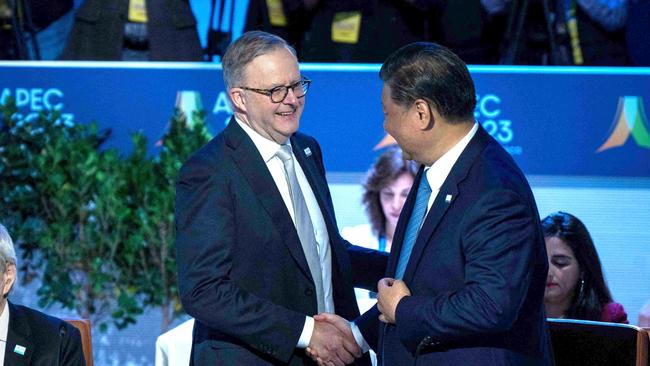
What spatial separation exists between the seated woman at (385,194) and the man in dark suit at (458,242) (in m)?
2.49

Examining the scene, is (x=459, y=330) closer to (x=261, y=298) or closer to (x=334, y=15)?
(x=261, y=298)

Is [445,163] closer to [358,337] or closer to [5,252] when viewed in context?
[358,337]

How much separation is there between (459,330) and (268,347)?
1.98 ft

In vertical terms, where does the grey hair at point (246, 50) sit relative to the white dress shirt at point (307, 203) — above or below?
above

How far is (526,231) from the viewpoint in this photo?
2336 millimetres

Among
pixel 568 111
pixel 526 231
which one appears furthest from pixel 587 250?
pixel 526 231

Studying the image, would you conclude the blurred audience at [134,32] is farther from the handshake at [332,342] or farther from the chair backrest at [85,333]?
the handshake at [332,342]

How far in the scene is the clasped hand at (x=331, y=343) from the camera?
2746mm

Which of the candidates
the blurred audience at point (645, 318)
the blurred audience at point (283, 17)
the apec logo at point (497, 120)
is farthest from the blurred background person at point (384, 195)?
the blurred audience at point (645, 318)

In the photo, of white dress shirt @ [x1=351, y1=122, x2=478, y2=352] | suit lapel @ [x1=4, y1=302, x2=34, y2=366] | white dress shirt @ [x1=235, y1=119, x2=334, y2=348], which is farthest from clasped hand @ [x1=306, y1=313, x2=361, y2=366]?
suit lapel @ [x1=4, y1=302, x2=34, y2=366]

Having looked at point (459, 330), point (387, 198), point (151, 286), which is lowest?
point (151, 286)

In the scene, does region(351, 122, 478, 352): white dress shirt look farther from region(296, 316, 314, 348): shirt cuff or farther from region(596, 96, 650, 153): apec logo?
region(596, 96, 650, 153): apec logo

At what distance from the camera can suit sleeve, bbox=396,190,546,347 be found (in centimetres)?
229

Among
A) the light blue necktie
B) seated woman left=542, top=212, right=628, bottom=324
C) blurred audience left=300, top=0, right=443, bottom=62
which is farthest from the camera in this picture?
blurred audience left=300, top=0, right=443, bottom=62
